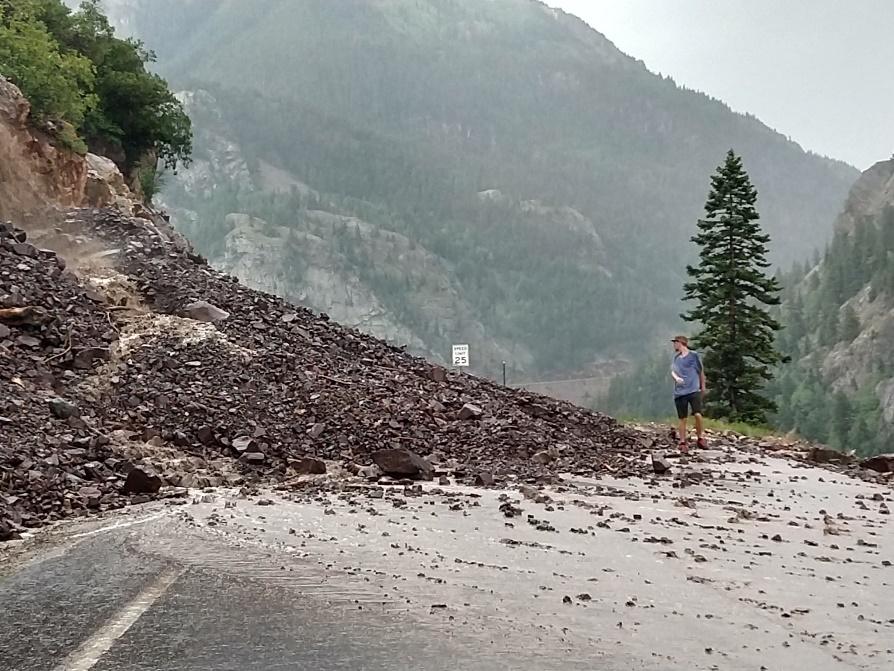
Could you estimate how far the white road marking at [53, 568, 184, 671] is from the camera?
13.6ft

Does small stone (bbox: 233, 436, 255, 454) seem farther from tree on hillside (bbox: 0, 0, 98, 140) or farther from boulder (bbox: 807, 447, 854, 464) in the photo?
tree on hillside (bbox: 0, 0, 98, 140)

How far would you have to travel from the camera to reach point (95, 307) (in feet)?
46.4

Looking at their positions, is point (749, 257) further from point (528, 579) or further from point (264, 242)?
point (264, 242)

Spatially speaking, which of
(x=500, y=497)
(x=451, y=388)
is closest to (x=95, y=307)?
(x=451, y=388)

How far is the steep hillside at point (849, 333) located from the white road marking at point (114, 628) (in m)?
72.7

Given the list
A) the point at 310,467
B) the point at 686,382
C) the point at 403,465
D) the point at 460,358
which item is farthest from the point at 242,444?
the point at 460,358

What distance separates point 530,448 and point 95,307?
7.41m

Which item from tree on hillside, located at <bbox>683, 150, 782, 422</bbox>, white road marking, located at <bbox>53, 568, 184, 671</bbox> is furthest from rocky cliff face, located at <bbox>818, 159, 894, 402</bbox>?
white road marking, located at <bbox>53, 568, 184, 671</bbox>

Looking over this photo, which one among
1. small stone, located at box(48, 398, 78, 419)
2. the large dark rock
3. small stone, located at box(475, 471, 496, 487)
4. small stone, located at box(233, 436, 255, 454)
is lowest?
small stone, located at box(475, 471, 496, 487)

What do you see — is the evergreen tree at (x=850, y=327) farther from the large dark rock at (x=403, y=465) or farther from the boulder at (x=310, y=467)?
the boulder at (x=310, y=467)

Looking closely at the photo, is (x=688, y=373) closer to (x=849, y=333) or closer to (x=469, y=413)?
(x=469, y=413)

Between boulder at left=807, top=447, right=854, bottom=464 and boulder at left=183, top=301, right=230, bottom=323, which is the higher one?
boulder at left=183, top=301, right=230, bottom=323

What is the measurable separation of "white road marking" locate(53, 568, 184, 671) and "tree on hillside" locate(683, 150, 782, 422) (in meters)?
28.0

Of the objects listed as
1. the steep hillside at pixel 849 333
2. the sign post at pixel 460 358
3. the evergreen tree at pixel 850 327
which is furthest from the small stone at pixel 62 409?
the evergreen tree at pixel 850 327
